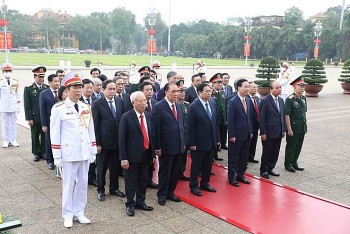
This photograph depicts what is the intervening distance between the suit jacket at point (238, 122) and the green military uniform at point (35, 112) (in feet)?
10.8

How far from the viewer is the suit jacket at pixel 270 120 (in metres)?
5.73

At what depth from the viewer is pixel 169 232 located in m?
3.88

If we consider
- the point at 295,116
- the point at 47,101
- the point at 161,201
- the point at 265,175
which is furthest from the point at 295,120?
the point at 47,101

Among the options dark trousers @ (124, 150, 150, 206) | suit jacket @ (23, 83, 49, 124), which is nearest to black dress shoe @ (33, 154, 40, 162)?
suit jacket @ (23, 83, 49, 124)

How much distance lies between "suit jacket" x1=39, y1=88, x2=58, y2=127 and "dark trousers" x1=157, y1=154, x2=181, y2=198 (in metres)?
2.22

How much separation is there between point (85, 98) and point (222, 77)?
9.86 ft

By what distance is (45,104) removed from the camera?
→ 18.8 ft

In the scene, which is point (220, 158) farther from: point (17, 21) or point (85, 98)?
point (17, 21)

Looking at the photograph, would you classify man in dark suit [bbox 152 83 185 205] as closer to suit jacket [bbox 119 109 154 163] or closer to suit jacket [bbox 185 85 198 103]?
suit jacket [bbox 119 109 154 163]

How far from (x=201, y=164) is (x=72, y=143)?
6.46 feet

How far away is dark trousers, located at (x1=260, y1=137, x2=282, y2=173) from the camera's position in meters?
5.83

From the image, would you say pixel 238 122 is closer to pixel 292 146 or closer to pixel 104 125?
pixel 292 146

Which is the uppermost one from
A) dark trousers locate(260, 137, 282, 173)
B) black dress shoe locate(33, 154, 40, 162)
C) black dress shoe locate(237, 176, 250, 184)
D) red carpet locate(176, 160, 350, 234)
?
dark trousers locate(260, 137, 282, 173)

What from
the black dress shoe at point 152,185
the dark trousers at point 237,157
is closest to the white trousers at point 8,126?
the black dress shoe at point 152,185
